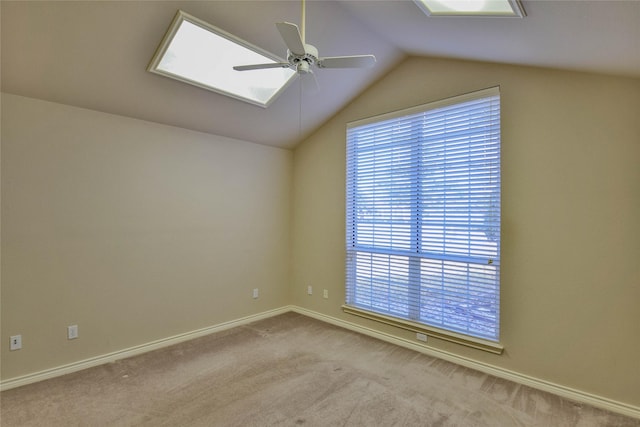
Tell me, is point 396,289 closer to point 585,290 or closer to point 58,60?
point 585,290

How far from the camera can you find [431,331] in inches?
121

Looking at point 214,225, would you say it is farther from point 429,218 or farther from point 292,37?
point 292,37

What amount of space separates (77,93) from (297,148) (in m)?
2.57

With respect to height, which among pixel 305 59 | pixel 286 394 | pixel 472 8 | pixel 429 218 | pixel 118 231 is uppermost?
pixel 472 8

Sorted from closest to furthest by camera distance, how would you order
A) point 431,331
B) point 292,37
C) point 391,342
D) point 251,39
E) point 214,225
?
point 292,37 < point 251,39 < point 431,331 < point 391,342 < point 214,225

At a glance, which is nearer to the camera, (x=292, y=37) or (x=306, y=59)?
(x=292, y=37)

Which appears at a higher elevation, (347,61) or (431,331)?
(347,61)

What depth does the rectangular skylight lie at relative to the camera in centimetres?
238

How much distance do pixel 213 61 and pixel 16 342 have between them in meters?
2.83

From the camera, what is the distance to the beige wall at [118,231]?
2490mm

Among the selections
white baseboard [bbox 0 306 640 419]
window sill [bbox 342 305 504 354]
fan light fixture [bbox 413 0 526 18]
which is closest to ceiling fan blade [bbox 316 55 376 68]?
fan light fixture [bbox 413 0 526 18]

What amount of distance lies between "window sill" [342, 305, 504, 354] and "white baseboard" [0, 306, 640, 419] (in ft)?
0.45

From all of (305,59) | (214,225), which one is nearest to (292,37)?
(305,59)

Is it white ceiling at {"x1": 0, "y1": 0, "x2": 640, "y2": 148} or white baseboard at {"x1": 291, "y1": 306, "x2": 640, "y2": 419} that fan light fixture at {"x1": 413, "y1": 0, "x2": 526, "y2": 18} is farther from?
white baseboard at {"x1": 291, "y1": 306, "x2": 640, "y2": 419}
